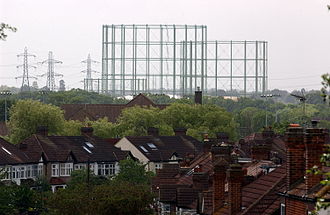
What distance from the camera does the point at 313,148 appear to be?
23797 millimetres

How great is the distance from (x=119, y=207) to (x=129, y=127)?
8479 cm

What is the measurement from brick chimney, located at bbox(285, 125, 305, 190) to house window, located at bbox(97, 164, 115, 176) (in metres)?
66.3

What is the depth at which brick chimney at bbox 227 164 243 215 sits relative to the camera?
3021cm

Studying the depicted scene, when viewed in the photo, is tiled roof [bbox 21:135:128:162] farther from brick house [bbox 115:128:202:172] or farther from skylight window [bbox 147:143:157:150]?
skylight window [bbox 147:143:157:150]

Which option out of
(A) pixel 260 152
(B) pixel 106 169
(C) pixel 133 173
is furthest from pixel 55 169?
(A) pixel 260 152

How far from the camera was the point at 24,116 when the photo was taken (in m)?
117

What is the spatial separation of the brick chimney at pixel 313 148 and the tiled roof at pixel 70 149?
64.4 metres

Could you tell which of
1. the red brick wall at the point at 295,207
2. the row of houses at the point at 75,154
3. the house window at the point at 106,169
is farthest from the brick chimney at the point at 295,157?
the house window at the point at 106,169

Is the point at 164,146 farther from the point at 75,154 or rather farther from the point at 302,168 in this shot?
the point at 302,168

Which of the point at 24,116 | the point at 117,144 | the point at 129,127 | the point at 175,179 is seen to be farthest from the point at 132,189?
the point at 129,127

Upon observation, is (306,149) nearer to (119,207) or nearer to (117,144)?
(119,207)

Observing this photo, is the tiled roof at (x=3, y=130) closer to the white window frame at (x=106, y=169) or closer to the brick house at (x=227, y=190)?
the white window frame at (x=106, y=169)

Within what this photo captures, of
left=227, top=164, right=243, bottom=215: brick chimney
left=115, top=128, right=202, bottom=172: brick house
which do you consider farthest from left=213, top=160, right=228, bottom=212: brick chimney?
left=115, top=128, right=202, bottom=172: brick house

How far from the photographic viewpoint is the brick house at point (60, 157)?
286 ft
